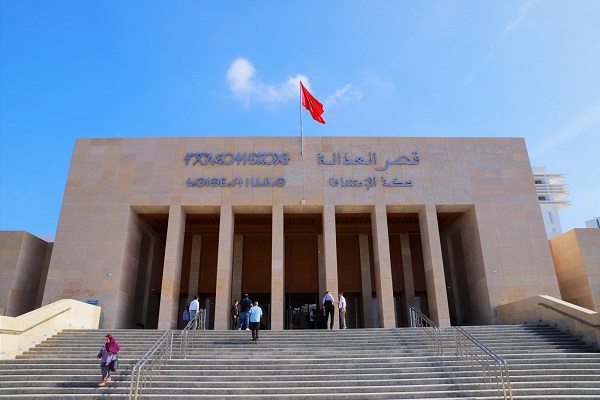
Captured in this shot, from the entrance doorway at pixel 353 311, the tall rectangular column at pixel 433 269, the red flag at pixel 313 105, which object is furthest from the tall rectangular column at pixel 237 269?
the tall rectangular column at pixel 433 269

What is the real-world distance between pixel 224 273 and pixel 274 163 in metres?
5.66

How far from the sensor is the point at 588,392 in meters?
8.53

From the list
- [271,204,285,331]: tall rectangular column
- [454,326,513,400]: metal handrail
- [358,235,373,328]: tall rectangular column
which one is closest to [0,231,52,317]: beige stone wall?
[271,204,285,331]: tall rectangular column

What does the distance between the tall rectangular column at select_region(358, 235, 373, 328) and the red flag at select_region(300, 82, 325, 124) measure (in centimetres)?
747

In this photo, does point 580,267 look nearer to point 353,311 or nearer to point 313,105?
point 353,311

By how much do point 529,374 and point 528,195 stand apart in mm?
12773

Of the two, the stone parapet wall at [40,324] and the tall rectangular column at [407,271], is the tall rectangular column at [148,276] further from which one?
the tall rectangular column at [407,271]

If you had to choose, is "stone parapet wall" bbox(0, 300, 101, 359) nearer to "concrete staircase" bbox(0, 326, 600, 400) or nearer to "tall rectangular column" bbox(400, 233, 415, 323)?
"concrete staircase" bbox(0, 326, 600, 400)

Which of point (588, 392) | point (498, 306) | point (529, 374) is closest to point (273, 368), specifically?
point (529, 374)

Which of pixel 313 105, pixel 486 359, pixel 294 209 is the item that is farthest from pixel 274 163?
pixel 486 359

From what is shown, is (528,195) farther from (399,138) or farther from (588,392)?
(588,392)

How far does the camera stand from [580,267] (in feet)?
62.8

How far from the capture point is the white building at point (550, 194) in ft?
212

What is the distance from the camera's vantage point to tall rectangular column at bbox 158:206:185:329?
17.7m
